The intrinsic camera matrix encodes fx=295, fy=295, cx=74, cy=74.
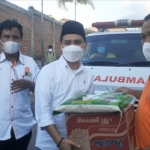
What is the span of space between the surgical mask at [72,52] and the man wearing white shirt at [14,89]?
1.91 feet

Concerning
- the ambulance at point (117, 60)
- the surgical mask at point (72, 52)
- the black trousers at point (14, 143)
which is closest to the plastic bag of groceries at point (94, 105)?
the surgical mask at point (72, 52)

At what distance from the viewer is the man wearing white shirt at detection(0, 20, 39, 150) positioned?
2701 mm

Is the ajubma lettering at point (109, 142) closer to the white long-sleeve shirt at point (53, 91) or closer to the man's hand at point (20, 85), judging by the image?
the white long-sleeve shirt at point (53, 91)

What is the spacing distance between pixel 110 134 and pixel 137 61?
2.86 m

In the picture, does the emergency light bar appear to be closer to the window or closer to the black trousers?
the window

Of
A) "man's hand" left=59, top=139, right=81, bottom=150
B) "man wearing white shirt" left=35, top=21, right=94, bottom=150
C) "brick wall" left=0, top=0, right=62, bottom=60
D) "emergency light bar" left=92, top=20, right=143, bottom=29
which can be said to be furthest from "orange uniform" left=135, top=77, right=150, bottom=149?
"brick wall" left=0, top=0, right=62, bottom=60

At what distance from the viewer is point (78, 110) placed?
72.4 inches

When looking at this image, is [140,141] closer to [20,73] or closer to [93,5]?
[20,73]

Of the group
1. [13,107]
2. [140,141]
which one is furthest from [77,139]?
[13,107]

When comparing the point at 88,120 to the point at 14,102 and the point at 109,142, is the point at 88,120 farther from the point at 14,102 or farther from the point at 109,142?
the point at 14,102

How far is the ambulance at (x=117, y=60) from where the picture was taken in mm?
3963

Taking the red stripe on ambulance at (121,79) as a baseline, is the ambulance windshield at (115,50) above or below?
above

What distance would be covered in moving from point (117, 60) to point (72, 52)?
242cm

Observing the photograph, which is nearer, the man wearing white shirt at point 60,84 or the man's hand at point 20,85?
the man wearing white shirt at point 60,84
